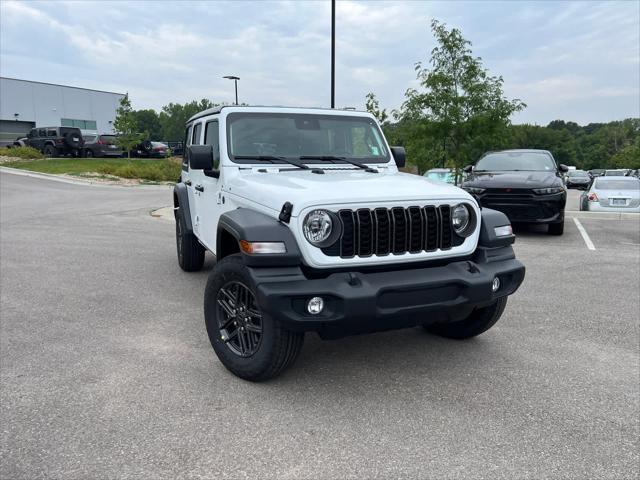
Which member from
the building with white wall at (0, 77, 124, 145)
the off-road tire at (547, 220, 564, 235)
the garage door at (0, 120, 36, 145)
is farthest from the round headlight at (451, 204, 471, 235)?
the garage door at (0, 120, 36, 145)

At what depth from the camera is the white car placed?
1256cm

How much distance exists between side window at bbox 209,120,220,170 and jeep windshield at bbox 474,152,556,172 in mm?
7450

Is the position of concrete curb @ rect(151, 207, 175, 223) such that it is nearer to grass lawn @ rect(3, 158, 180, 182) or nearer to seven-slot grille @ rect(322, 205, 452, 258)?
seven-slot grille @ rect(322, 205, 452, 258)

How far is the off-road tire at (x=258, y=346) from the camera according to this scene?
3301mm

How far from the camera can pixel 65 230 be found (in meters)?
10.3

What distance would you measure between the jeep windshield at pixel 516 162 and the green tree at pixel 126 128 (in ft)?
74.8

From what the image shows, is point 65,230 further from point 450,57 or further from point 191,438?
point 450,57

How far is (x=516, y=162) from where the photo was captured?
1107 centimetres

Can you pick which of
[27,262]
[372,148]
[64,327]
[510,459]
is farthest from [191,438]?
[27,262]

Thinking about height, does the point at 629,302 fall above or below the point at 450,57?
below

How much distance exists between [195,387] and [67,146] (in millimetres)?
31816

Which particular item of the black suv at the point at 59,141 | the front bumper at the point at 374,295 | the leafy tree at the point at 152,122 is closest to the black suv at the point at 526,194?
the front bumper at the point at 374,295

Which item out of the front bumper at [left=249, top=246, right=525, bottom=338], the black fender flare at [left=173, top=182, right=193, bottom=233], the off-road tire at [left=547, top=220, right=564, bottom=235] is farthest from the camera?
the off-road tire at [left=547, top=220, right=564, bottom=235]

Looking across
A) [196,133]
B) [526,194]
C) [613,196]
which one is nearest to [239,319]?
[196,133]
